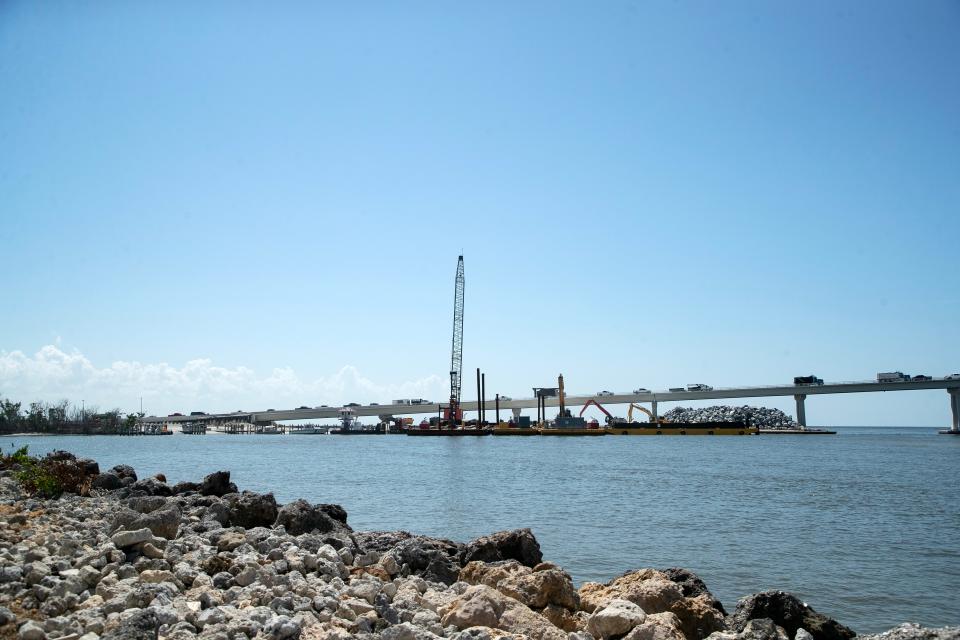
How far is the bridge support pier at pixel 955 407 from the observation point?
10500 cm

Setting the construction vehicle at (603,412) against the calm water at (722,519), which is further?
the construction vehicle at (603,412)

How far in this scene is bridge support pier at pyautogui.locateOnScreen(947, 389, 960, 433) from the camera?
105000mm

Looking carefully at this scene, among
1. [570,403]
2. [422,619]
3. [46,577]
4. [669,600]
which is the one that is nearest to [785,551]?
[669,600]

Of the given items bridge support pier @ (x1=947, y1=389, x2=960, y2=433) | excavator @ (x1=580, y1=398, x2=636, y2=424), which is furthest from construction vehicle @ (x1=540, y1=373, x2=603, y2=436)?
bridge support pier @ (x1=947, y1=389, x2=960, y2=433)

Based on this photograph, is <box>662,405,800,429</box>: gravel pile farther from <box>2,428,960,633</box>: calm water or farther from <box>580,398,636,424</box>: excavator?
<box>2,428,960,633</box>: calm water

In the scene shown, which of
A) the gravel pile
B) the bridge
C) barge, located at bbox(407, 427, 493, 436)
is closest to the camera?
the bridge

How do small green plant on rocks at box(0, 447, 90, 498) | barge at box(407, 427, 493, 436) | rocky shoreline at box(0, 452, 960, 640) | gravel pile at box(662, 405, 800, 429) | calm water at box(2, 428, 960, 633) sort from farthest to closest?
1. gravel pile at box(662, 405, 800, 429)
2. barge at box(407, 427, 493, 436)
3. small green plant on rocks at box(0, 447, 90, 498)
4. calm water at box(2, 428, 960, 633)
5. rocky shoreline at box(0, 452, 960, 640)

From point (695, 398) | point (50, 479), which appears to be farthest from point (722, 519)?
point (695, 398)

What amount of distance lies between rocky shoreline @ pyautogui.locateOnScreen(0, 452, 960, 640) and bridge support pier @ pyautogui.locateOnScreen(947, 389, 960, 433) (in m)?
116

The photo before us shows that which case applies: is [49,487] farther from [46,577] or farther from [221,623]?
[221,623]

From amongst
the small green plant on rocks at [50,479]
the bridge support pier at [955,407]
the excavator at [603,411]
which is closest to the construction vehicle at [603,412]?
the excavator at [603,411]

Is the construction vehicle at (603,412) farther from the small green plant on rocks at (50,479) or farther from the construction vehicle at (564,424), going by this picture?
the small green plant on rocks at (50,479)

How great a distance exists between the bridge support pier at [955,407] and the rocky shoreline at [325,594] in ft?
379

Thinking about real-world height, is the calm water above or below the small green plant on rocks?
below
